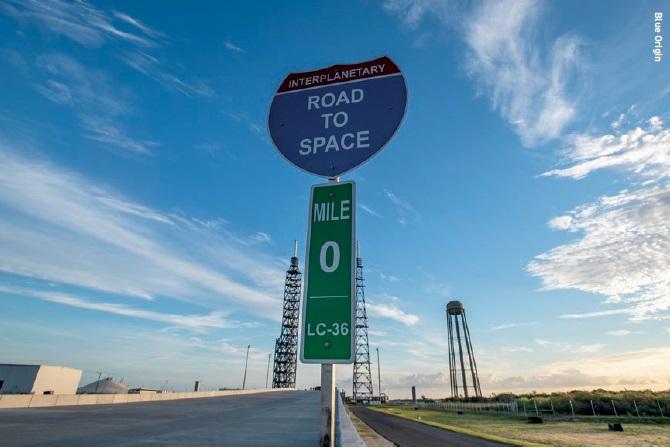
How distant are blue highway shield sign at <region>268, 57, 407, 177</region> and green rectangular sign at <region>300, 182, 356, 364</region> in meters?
0.44

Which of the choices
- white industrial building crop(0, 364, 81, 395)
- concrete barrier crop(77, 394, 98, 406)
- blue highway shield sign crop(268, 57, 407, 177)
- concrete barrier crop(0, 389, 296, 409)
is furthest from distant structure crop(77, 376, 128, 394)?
blue highway shield sign crop(268, 57, 407, 177)

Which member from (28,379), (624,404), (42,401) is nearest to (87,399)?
(42,401)

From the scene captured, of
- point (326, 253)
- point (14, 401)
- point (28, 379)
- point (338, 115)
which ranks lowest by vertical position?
point (14, 401)

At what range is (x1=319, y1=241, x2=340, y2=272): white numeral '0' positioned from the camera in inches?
125

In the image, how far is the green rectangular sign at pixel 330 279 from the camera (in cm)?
296

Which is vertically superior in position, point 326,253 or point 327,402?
point 326,253

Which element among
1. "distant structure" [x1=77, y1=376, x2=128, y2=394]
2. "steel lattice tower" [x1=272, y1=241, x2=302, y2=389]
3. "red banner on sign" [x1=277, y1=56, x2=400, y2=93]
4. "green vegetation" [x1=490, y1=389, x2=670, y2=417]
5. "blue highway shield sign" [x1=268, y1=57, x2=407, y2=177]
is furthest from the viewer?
"steel lattice tower" [x1=272, y1=241, x2=302, y2=389]

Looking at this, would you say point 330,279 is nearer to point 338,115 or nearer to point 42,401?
point 338,115

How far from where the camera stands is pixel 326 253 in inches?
128

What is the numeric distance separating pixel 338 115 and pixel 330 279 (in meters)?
1.81

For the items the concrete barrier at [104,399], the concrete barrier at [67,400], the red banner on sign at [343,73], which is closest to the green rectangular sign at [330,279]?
the red banner on sign at [343,73]

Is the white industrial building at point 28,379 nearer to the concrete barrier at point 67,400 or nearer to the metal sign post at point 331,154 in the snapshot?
the concrete barrier at point 67,400

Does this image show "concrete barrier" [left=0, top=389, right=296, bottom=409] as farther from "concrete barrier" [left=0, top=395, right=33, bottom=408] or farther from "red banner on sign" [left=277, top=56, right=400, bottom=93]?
"red banner on sign" [left=277, top=56, right=400, bottom=93]

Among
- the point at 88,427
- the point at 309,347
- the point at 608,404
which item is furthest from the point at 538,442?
the point at 608,404
